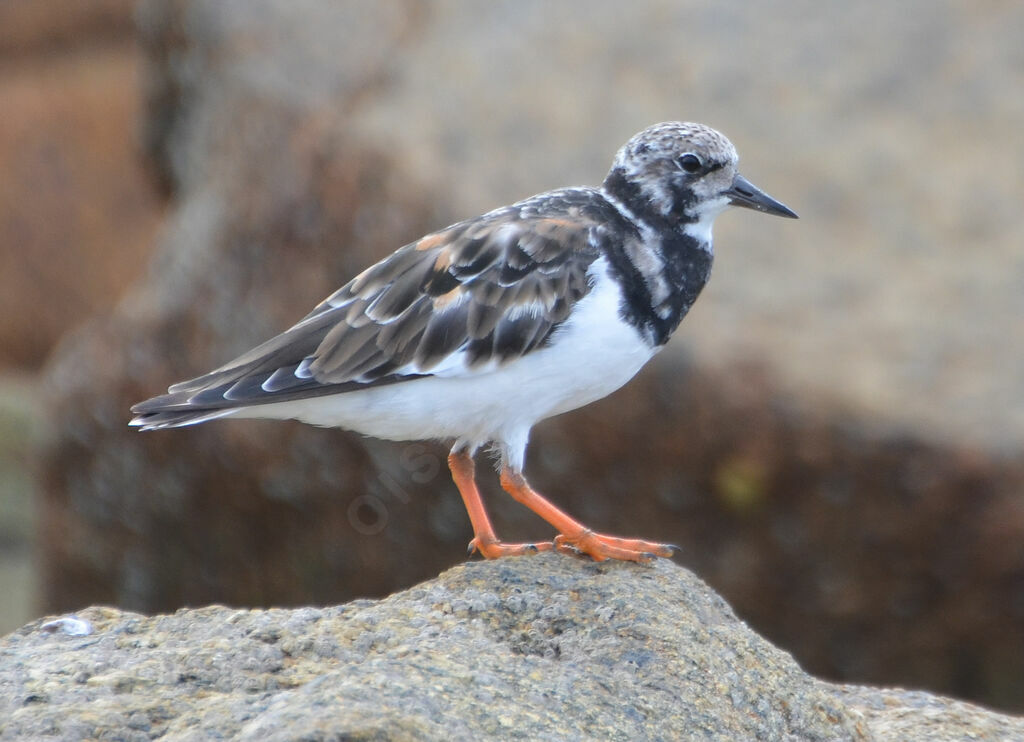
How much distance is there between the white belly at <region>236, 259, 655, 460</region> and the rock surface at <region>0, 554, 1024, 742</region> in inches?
23.4

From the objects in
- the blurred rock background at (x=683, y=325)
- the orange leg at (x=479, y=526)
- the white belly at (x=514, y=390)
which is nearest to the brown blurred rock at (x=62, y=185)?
the blurred rock background at (x=683, y=325)

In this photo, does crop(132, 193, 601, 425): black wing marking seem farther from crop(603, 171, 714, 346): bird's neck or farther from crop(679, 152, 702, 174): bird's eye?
crop(679, 152, 702, 174): bird's eye

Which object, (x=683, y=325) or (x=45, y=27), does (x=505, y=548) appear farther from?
(x=45, y=27)

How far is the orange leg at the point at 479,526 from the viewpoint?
542 cm

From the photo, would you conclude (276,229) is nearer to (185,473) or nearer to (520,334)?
(185,473)

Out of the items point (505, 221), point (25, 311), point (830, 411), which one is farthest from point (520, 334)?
point (25, 311)

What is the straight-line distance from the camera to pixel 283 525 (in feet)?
30.8

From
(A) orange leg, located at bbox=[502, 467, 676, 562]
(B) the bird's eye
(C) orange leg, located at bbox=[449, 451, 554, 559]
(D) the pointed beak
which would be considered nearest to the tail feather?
(C) orange leg, located at bbox=[449, 451, 554, 559]

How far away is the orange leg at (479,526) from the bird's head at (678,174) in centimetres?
124

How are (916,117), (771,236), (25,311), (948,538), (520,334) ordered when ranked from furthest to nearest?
1. (25,311)
2. (916,117)
3. (771,236)
4. (948,538)
5. (520,334)

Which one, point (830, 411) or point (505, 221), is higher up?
point (505, 221)

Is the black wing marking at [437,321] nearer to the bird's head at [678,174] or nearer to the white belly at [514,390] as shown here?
the white belly at [514,390]

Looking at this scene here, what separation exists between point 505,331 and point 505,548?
847mm

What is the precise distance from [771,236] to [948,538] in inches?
86.3
